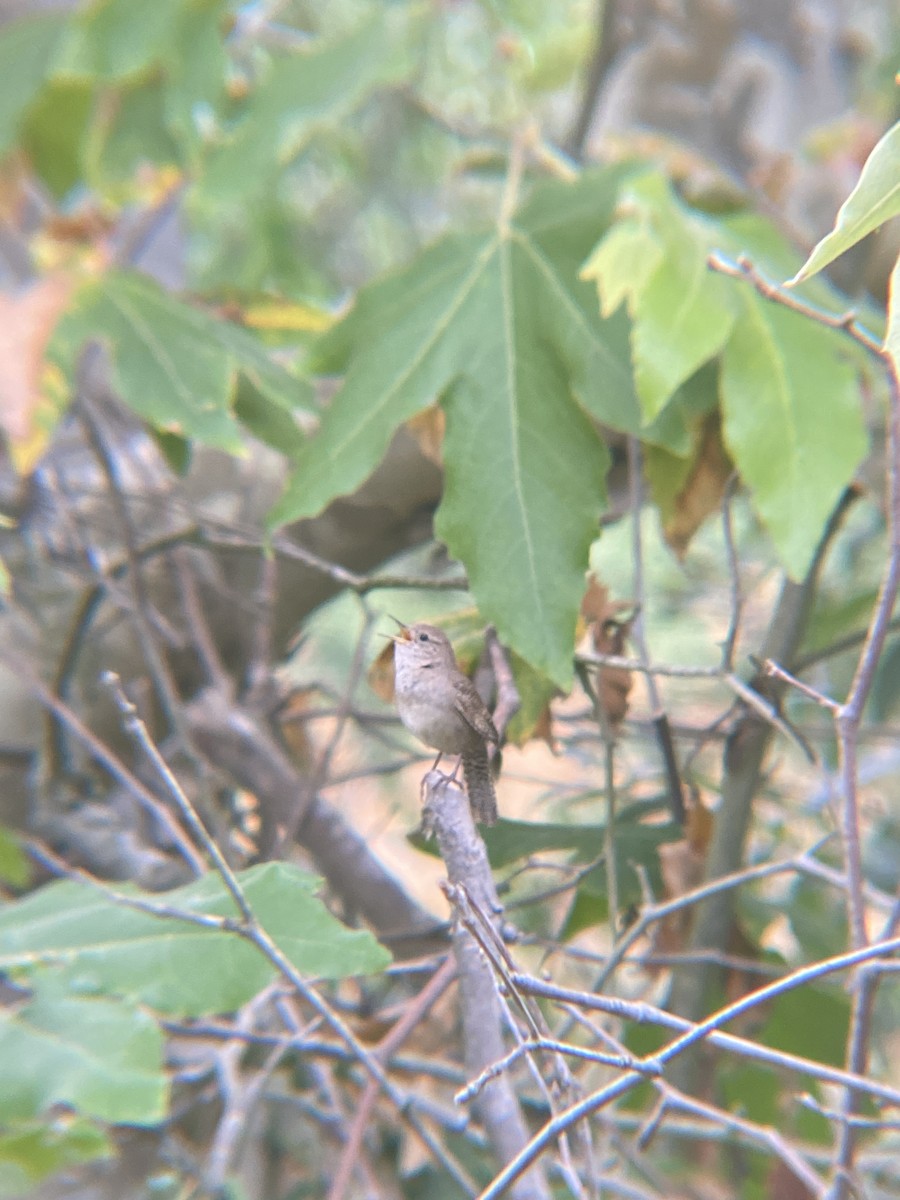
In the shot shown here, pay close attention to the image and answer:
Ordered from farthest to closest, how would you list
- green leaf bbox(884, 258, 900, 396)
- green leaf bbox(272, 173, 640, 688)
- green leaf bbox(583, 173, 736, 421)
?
green leaf bbox(583, 173, 736, 421), green leaf bbox(272, 173, 640, 688), green leaf bbox(884, 258, 900, 396)

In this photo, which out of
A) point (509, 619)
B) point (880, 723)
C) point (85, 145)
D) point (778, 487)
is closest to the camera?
point (509, 619)

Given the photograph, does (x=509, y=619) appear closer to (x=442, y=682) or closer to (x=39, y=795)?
(x=442, y=682)

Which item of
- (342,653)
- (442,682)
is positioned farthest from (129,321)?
(442,682)

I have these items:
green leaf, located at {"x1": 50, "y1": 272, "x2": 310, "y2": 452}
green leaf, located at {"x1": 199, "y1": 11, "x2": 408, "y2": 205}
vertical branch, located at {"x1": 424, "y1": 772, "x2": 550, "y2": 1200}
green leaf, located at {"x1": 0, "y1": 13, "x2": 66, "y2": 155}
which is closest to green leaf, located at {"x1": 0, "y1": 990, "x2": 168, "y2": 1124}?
vertical branch, located at {"x1": 424, "y1": 772, "x2": 550, "y2": 1200}

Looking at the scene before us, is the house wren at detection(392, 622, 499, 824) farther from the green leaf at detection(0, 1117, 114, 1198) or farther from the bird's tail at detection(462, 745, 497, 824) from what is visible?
the green leaf at detection(0, 1117, 114, 1198)

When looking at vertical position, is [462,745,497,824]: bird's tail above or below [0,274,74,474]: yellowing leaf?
below

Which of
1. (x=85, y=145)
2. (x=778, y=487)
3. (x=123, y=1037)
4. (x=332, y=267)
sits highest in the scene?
(x=332, y=267)
